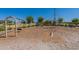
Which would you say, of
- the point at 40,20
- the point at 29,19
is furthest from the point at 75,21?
the point at 29,19

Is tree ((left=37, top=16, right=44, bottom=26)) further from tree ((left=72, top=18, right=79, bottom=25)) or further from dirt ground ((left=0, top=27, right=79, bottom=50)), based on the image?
tree ((left=72, top=18, right=79, bottom=25))

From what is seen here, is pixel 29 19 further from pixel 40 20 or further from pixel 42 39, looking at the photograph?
pixel 42 39

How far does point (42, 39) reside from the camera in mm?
3160

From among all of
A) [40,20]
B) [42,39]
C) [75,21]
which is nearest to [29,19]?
[40,20]

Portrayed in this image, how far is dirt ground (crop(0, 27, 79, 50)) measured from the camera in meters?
3.13

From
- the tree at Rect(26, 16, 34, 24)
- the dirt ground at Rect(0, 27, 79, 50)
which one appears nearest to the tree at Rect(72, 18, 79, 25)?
the dirt ground at Rect(0, 27, 79, 50)

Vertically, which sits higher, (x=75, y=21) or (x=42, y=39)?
(x=75, y=21)

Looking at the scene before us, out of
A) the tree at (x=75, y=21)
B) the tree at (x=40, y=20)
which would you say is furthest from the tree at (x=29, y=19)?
the tree at (x=75, y=21)

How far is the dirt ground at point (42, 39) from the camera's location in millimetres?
3133
